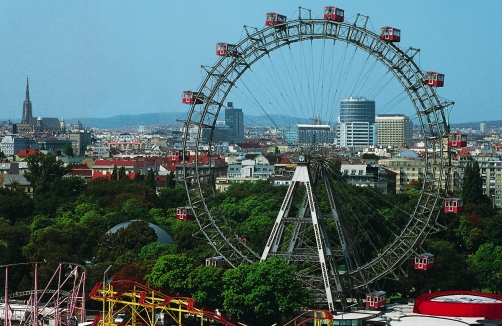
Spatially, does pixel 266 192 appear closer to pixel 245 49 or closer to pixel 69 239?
pixel 69 239

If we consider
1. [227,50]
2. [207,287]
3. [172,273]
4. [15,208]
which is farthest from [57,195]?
[207,287]

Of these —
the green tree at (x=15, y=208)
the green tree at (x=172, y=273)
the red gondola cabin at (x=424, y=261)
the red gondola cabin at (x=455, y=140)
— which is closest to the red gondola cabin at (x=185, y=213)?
the green tree at (x=172, y=273)

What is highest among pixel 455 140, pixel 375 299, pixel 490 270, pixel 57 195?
pixel 455 140

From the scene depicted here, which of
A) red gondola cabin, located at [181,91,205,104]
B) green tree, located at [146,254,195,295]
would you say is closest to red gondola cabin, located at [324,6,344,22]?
red gondola cabin, located at [181,91,205,104]

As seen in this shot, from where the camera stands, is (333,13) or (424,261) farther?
(333,13)

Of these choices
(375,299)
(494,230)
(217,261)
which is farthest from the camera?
(494,230)

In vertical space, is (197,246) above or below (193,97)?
below

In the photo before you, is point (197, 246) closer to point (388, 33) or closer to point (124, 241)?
point (124, 241)
